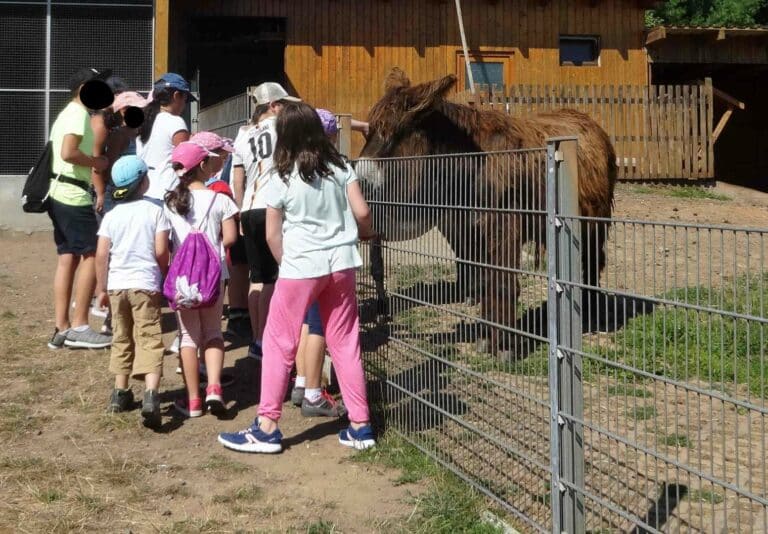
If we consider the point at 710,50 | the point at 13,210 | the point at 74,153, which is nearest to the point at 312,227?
the point at 74,153

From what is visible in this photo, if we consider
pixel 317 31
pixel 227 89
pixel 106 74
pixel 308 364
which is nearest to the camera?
pixel 308 364

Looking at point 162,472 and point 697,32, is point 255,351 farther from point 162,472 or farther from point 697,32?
point 697,32

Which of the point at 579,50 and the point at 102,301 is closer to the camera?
the point at 102,301

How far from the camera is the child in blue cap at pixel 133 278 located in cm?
512

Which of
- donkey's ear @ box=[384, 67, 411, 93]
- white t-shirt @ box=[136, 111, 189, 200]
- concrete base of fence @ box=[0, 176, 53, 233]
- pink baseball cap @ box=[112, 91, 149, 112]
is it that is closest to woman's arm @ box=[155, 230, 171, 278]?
white t-shirt @ box=[136, 111, 189, 200]

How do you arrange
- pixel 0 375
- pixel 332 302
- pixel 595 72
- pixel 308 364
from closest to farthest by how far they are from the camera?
pixel 332 302 → pixel 308 364 → pixel 0 375 → pixel 595 72

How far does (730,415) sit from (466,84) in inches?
521

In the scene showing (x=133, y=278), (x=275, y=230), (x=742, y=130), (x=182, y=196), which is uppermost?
(x=742, y=130)

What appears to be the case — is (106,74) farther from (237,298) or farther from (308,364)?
(308,364)

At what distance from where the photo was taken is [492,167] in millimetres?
3980

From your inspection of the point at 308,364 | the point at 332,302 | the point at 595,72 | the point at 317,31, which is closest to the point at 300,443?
the point at 308,364

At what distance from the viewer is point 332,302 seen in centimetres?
459

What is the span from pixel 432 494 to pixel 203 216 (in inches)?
91.1

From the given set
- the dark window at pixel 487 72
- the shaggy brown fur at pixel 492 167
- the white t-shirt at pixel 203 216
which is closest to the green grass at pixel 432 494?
the shaggy brown fur at pixel 492 167
